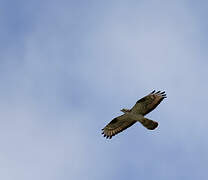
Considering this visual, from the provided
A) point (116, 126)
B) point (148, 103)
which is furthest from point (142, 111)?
point (116, 126)

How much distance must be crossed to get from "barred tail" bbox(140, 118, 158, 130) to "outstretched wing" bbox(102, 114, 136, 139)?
1352 mm

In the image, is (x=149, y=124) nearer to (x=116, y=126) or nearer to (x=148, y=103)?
(x=148, y=103)

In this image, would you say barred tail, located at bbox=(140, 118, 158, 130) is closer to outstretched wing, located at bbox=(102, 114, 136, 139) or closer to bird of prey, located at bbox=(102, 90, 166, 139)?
bird of prey, located at bbox=(102, 90, 166, 139)

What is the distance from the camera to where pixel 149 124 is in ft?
94.0

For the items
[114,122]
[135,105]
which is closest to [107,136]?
[114,122]

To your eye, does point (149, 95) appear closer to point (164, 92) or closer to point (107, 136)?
point (164, 92)

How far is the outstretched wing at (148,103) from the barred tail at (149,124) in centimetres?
52

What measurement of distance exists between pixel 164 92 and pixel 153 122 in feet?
5.49

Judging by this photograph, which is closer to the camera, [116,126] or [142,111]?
[142,111]

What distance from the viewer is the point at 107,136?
31.4 meters

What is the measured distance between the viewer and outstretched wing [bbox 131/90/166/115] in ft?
96.0

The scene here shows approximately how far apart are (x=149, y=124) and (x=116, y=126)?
2.64 m

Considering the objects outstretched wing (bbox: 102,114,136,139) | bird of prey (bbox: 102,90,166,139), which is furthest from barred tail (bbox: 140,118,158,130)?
outstretched wing (bbox: 102,114,136,139)

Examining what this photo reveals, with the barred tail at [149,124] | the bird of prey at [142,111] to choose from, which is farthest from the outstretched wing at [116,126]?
the barred tail at [149,124]
